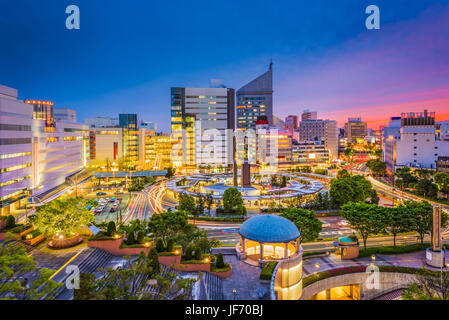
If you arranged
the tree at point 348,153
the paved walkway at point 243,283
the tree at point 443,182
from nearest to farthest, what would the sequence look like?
1. the paved walkway at point 243,283
2. the tree at point 443,182
3. the tree at point 348,153

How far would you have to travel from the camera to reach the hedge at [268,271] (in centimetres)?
2444

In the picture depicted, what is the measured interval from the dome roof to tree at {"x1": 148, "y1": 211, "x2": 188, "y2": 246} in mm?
7654

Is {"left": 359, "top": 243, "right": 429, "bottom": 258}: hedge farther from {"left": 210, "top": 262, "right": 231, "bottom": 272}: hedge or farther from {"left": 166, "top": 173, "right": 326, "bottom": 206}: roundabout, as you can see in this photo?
{"left": 166, "top": 173, "right": 326, "bottom": 206}: roundabout

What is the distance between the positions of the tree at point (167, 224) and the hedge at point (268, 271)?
11.7 metres

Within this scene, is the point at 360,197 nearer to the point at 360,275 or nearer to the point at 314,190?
the point at 314,190

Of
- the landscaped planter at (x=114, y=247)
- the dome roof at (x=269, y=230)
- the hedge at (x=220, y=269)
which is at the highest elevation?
the dome roof at (x=269, y=230)

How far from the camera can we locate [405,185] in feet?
263

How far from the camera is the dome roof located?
28391 millimetres

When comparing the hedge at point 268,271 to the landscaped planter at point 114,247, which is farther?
the landscaped planter at point 114,247

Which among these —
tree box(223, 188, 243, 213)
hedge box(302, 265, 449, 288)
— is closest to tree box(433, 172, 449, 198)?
hedge box(302, 265, 449, 288)

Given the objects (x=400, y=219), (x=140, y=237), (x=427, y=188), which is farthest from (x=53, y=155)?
(x=427, y=188)

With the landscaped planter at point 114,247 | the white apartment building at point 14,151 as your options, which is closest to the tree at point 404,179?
the landscaped planter at point 114,247

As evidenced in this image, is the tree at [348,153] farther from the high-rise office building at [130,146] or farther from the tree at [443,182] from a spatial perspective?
the high-rise office building at [130,146]
